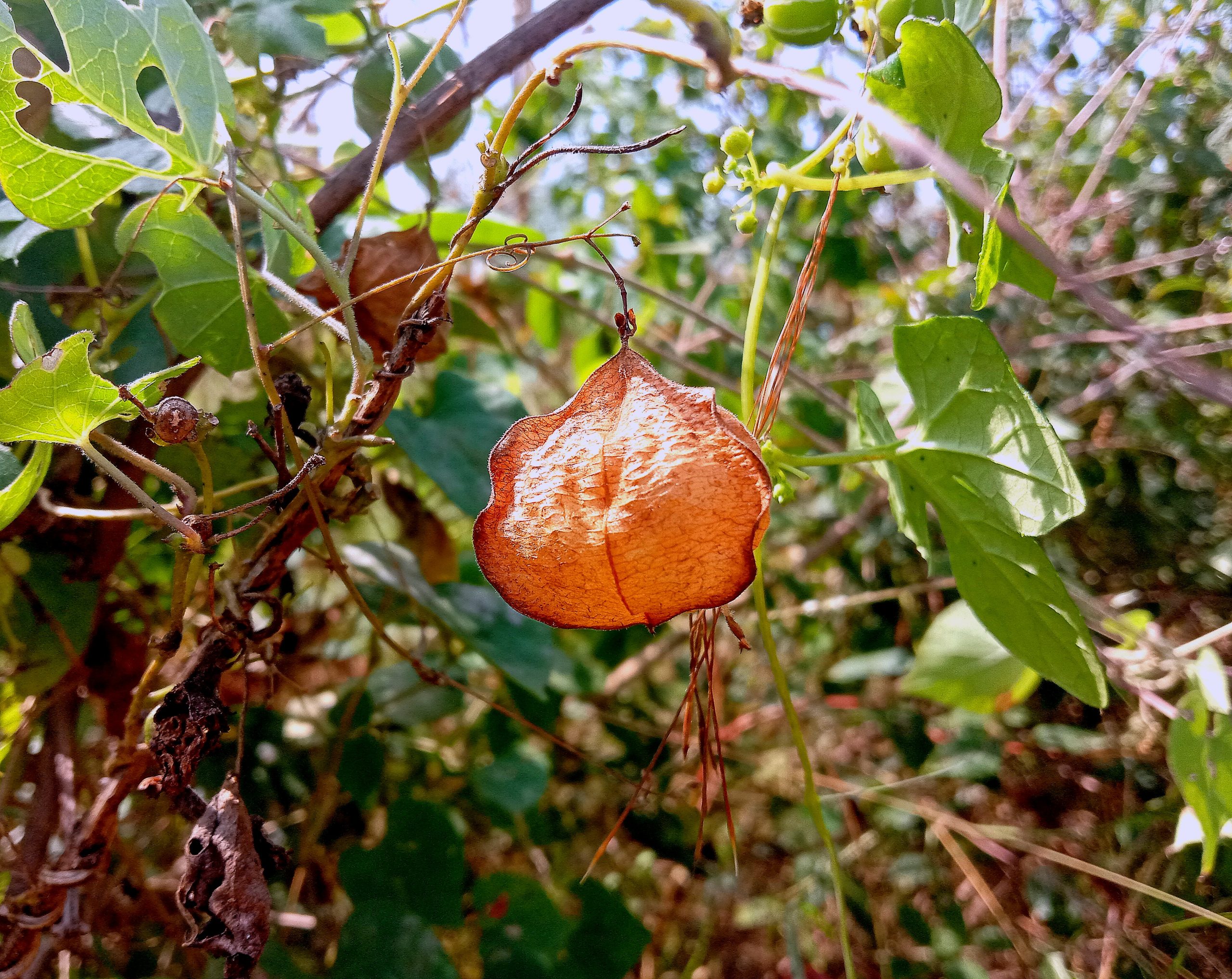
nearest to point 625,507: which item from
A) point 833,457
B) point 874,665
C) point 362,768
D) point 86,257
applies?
point 833,457

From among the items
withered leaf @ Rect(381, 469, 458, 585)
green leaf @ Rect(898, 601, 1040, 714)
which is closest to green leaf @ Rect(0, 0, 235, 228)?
withered leaf @ Rect(381, 469, 458, 585)

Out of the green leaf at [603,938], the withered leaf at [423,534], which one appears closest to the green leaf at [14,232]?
the withered leaf at [423,534]

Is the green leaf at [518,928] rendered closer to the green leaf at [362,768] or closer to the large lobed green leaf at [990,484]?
the green leaf at [362,768]

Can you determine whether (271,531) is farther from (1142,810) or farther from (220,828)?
(1142,810)

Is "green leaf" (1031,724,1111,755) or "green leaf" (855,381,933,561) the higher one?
"green leaf" (855,381,933,561)

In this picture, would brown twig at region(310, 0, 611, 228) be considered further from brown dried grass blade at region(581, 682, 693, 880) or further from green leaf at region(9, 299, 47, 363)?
brown dried grass blade at region(581, 682, 693, 880)

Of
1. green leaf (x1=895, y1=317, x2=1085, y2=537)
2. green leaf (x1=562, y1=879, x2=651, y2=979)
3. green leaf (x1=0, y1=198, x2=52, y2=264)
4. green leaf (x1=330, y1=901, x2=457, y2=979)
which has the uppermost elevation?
green leaf (x1=0, y1=198, x2=52, y2=264)

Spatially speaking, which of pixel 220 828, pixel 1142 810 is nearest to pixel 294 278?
pixel 220 828
